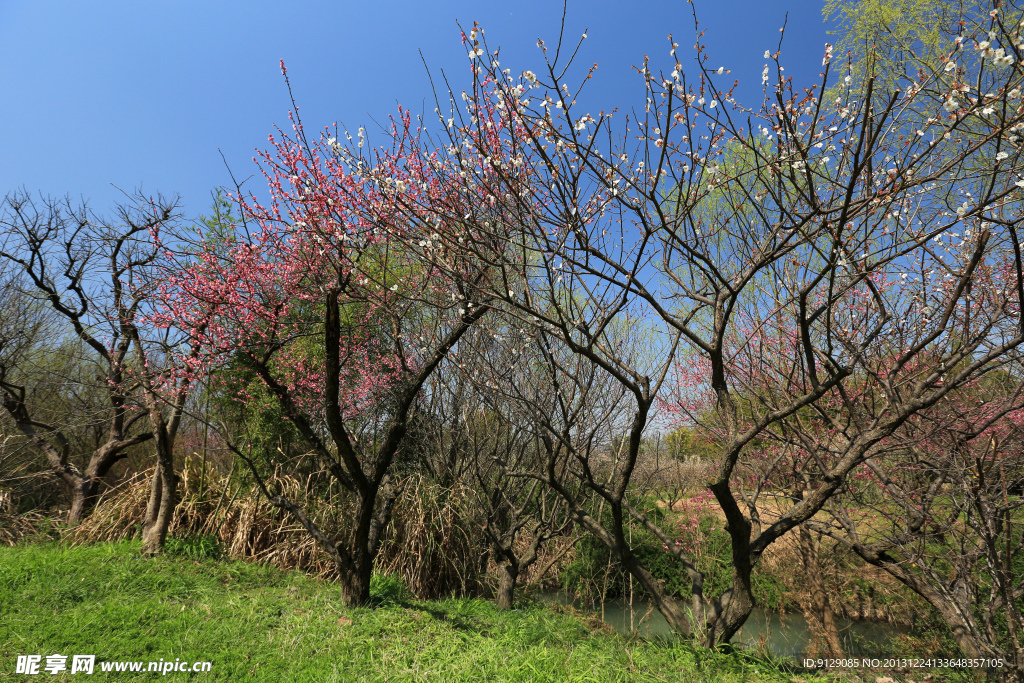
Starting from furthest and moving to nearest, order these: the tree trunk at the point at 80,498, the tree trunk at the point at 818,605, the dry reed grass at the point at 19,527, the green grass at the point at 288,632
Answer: the tree trunk at the point at 80,498, the dry reed grass at the point at 19,527, the tree trunk at the point at 818,605, the green grass at the point at 288,632

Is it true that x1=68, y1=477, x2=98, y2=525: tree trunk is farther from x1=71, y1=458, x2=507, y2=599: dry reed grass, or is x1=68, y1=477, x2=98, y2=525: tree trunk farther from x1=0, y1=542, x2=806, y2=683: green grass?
x1=0, y1=542, x2=806, y2=683: green grass

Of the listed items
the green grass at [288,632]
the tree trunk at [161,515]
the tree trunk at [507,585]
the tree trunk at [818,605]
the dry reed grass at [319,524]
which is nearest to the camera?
the green grass at [288,632]

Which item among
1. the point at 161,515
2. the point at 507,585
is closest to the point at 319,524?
the point at 161,515

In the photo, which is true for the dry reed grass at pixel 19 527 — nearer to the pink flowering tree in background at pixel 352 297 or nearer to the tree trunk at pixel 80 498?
the tree trunk at pixel 80 498

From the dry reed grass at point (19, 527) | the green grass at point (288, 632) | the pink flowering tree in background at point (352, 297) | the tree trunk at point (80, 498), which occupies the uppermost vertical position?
the pink flowering tree in background at point (352, 297)

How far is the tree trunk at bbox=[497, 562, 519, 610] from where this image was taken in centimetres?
509

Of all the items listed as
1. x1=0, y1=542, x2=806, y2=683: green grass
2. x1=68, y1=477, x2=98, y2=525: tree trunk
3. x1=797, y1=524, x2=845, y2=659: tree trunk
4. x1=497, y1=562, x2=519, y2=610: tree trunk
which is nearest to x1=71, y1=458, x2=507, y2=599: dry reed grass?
x1=68, y1=477, x2=98, y2=525: tree trunk

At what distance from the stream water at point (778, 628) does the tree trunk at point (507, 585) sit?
0.98 m

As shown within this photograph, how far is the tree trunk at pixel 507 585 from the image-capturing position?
16.7ft

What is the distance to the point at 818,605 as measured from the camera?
4.67 metres

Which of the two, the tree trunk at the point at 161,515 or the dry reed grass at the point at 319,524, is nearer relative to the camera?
the tree trunk at the point at 161,515

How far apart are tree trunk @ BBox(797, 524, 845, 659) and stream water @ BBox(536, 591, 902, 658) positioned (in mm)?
497

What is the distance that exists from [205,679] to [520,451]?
3469 mm

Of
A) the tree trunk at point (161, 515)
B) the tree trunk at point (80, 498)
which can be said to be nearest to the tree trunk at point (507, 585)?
the tree trunk at point (161, 515)
